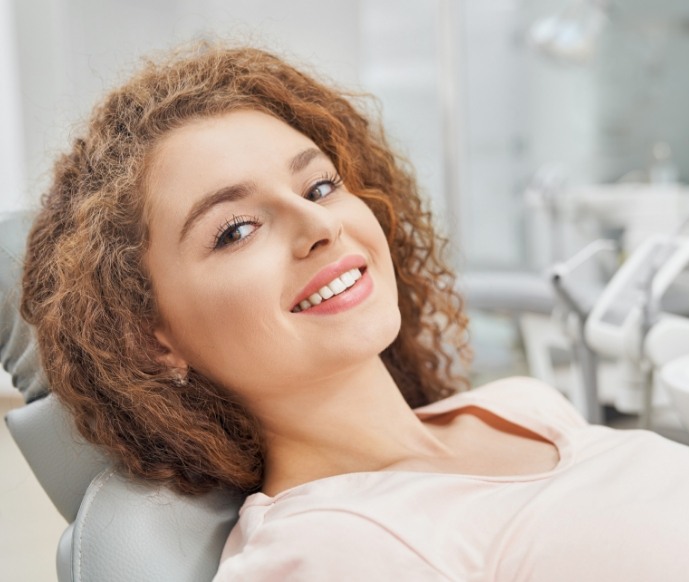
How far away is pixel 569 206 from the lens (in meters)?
4.61

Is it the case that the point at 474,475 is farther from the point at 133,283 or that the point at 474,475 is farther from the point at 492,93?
the point at 492,93

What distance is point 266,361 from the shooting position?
3.73ft

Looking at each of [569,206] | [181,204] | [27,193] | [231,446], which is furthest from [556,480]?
[569,206]

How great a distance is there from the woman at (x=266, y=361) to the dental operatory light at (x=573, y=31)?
11.9ft

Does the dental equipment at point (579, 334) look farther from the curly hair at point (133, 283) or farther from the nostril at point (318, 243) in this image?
the nostril at point (318, 243)

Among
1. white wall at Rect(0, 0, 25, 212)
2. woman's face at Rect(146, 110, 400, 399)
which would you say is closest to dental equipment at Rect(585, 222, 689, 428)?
woman's face at Rect(146, 110, 400, 399)

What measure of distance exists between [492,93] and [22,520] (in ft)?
13.2

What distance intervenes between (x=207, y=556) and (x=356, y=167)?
68 cm

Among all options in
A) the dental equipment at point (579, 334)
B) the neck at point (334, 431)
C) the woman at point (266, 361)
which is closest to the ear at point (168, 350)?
the woman at point (266, 361)

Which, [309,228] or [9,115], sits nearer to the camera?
[309,228]

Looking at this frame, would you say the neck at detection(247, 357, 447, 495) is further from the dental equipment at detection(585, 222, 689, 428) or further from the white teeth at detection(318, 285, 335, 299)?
the dental equipment at detection(585, 222, 689, 428)

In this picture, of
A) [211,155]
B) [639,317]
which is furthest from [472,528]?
[639,317]

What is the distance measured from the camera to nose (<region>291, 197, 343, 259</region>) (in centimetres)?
114

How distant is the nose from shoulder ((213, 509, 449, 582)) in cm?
35
